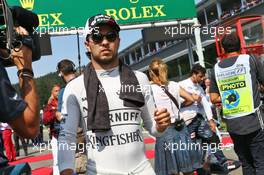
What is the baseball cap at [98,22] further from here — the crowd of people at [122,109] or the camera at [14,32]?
the camera at [14,32]

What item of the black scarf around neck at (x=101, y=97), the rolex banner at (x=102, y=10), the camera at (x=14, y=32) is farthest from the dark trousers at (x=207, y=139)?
the rolex banner at (x=102, y=10)

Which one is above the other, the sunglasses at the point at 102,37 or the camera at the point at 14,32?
the sunglasses at the point at 102,37

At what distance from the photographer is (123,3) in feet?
35.6

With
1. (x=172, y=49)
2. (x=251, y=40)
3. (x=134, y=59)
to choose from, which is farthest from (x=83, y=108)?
(x=134, y=59)

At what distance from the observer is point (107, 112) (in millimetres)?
2561

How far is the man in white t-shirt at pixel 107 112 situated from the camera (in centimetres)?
253

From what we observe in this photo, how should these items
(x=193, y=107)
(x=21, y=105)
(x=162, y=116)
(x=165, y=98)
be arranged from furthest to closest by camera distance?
(x=193, y=107), (x=165, y=98), (x=162, y=116), (x=21, y=105)

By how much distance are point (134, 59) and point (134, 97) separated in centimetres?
5377

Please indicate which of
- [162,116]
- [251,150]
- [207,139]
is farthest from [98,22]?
[207,139]

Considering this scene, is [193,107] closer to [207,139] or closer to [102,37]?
[207,139]

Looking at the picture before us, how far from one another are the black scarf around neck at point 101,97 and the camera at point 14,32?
1.98 feet

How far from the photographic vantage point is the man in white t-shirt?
99.4 inches

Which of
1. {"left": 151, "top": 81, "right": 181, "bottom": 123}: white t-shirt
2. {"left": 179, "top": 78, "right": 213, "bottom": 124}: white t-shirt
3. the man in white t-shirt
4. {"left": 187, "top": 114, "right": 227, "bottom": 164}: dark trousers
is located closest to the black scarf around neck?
the man in white t-shirt

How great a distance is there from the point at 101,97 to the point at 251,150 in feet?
7.15
